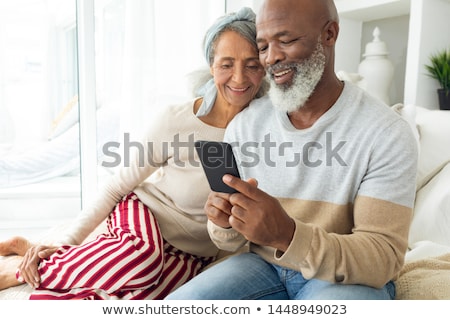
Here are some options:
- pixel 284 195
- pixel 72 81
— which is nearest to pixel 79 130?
pixel 72 81

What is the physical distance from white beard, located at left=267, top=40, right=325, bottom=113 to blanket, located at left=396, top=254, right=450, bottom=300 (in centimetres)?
48

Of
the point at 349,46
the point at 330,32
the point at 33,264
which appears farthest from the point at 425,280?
the point at 349,46

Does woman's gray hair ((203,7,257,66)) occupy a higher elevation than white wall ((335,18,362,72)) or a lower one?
lower

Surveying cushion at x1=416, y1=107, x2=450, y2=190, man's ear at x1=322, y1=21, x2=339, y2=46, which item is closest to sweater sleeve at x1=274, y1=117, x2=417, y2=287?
man's ear at x1=322, y1=21, x2=339, y2=46

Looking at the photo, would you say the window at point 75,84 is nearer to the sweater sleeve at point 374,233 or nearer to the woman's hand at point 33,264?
the woman's hand at point 33,264

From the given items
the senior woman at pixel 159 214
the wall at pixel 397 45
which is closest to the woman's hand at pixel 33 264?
the senior woman at pixel 159 214

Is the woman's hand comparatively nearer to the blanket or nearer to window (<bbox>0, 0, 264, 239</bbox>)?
the blanket

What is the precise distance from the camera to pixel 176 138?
4.11 ft

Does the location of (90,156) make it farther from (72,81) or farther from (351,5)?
(351,5)

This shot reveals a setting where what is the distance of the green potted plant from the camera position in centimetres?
172

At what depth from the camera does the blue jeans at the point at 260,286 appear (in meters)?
0.89

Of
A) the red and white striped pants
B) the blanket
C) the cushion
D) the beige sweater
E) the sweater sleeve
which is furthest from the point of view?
the cushion

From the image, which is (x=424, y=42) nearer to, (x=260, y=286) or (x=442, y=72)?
(x=442, y=72)

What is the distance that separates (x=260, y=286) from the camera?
1.00 m
